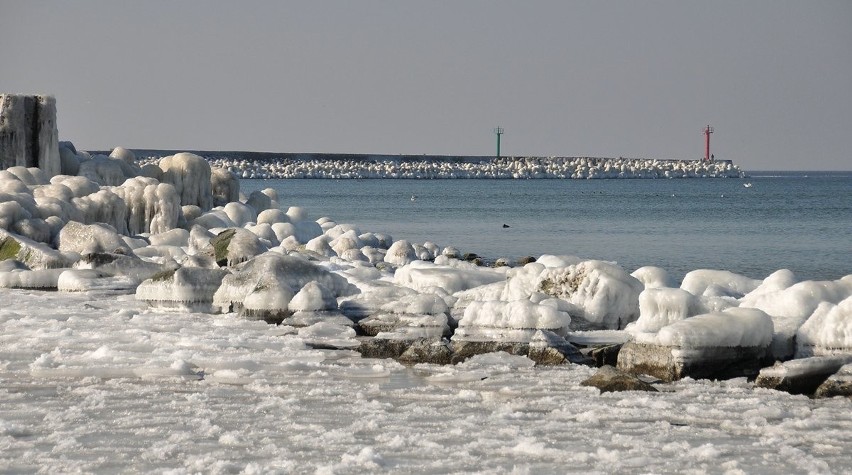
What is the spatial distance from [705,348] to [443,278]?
204 inches

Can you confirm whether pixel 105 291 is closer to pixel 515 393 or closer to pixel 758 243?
pixel 515 393

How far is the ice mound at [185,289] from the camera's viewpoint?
1490 centimetres

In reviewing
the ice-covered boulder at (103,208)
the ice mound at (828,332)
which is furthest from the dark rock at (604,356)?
the ice-covered boulder at (103,208)

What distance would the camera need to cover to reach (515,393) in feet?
32.3

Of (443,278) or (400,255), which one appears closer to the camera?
(443,278)

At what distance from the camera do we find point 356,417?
8.97 m

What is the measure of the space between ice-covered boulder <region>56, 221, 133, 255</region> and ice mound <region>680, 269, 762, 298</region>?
9048 mm

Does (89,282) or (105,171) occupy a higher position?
(105,171)

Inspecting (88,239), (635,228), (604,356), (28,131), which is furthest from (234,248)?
(635,228)

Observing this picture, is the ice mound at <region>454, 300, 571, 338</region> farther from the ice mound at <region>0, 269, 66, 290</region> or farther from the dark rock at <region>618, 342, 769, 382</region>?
the ice mound at <region>0, 269, 66, 290</region>

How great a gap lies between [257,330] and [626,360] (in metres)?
4.37

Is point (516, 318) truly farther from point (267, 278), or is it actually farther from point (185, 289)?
point (185, 289)

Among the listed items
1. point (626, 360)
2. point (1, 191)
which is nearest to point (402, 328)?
point (626, 360)

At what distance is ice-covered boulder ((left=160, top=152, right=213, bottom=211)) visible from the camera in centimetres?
2631
